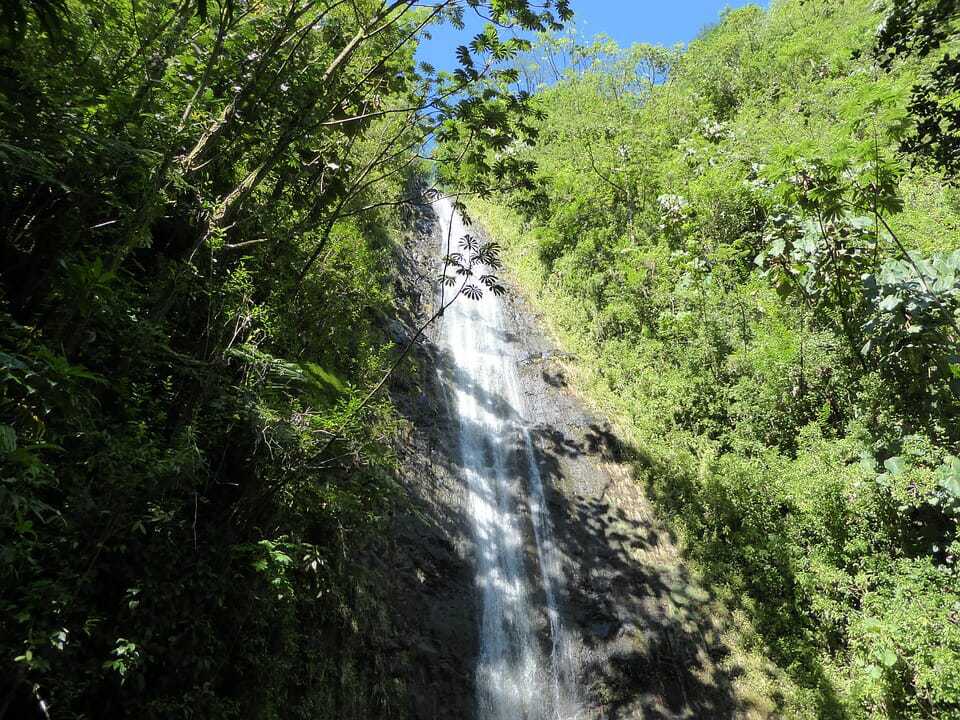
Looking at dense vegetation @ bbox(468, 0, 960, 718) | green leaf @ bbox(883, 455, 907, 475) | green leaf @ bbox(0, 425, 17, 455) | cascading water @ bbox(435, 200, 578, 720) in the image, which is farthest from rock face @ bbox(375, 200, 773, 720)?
green leaf @ bbox(0, 425, 17, 455)

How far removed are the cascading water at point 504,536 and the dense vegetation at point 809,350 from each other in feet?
6.21

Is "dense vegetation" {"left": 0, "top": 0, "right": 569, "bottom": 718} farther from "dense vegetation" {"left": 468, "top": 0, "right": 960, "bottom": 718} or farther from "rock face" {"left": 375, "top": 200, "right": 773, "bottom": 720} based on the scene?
"dense vegetation" {"left": 468, "top": 0, "right": 960, "bottom": 718}

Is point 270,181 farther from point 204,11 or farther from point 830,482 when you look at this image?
point 830,482

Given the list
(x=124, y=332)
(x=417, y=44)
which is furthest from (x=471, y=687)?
(x=417, y=44)

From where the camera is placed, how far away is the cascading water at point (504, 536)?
685cm

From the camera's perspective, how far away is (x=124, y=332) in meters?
3.62

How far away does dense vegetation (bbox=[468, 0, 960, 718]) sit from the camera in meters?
5.65

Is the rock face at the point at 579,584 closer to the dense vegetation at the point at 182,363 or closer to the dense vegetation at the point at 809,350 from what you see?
the dense vegetation at the point at 809,350

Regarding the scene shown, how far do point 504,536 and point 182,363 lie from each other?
19.6 feet

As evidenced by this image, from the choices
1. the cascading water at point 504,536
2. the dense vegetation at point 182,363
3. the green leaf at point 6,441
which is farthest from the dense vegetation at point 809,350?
the green leaf at point 6,441

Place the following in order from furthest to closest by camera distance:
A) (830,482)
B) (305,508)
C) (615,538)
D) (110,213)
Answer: (615,538)
(830,482)
(305,508)
(110,213)

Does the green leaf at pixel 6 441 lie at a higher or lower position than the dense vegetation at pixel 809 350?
lower

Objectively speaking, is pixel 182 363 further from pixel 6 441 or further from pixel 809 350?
pixel 809 350

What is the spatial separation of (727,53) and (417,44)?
1436 centimetres
